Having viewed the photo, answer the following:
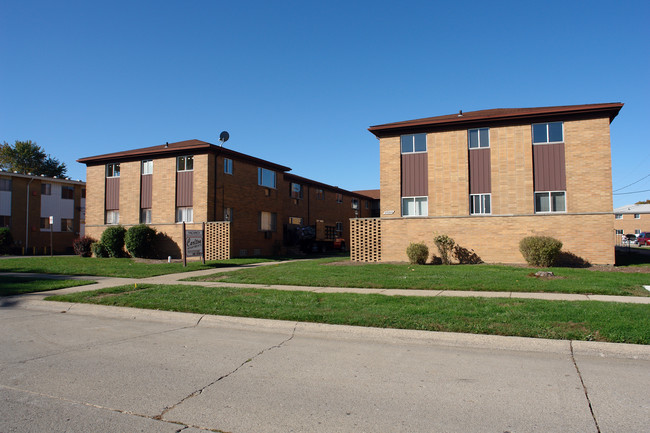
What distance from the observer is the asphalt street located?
3842 mm

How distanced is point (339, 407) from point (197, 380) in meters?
1.79

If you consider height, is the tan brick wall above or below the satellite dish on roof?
below

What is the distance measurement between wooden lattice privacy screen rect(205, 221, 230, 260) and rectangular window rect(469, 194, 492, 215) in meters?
12.4

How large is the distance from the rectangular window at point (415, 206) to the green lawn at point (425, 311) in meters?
10.6

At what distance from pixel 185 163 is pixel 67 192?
76.4ft

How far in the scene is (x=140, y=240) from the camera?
24.4 meters

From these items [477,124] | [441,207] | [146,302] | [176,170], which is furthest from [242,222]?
[146,302]

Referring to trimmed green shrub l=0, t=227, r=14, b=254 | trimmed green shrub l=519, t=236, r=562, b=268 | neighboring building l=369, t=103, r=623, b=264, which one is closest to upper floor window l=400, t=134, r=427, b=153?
neighboring building l=369, t=103, r=623, b=264

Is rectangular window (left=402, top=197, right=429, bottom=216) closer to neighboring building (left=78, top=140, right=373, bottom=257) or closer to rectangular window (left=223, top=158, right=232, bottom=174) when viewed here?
neighboring building (left=78, top=140, right=373, bottom=257)

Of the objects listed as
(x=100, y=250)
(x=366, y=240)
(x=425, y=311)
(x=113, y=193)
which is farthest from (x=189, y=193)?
(x=425, y=311)

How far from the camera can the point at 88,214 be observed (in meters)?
28.7

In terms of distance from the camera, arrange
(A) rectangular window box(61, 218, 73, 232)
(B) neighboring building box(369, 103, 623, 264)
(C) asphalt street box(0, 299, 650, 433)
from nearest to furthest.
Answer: (C) asphalt street box(0, 299, 650, 433), (B) neighboring building box(369, 103, 623, 264), (A) rectangular window box(61, 218, 73, 232)

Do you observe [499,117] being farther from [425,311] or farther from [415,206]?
[425,311]

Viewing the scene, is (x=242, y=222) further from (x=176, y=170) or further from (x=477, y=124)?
(x=477, y=124)
